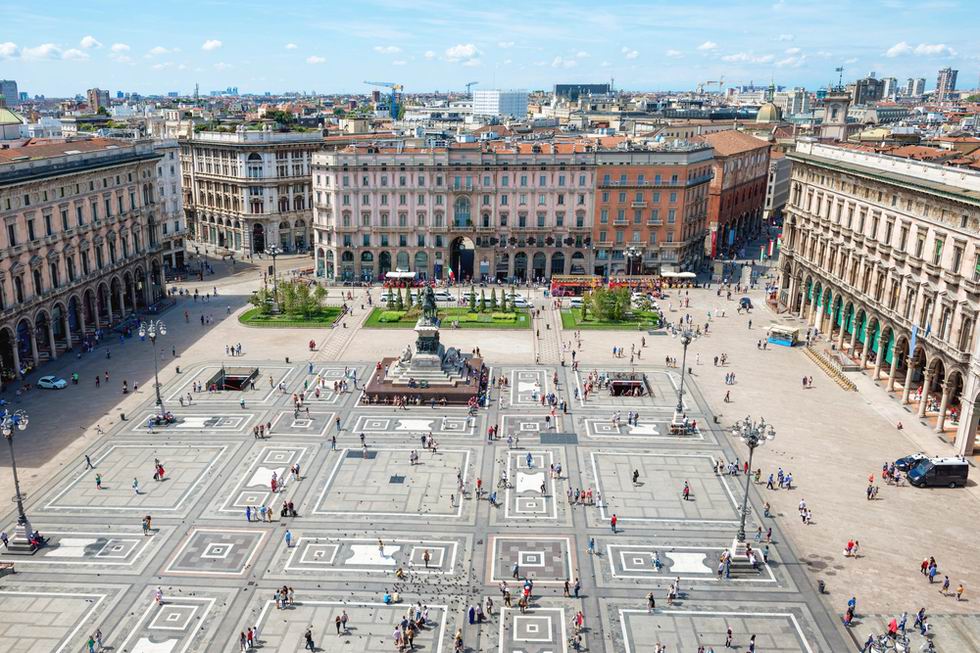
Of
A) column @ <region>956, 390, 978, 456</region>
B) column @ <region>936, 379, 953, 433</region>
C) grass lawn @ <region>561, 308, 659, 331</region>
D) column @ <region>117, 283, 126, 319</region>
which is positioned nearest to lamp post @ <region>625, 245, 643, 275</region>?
grass lawn @ <region>561, 308, 659, 331</region>

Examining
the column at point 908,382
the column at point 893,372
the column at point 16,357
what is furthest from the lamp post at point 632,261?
the column at point 16,357

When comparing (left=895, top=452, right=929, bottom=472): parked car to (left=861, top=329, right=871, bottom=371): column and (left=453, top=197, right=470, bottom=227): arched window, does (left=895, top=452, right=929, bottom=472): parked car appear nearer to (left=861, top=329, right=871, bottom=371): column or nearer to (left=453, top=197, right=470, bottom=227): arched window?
(left=861, top=329, right=871, bottom=371): column

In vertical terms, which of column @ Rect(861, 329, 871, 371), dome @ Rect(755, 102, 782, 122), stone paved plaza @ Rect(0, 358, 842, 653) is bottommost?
stone paved plaza @ Rect(0, 358, 842, 653)

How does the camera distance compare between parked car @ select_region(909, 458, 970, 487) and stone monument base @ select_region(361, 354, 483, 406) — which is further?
stone monument base @ select_region(361, 354, 483, 406)

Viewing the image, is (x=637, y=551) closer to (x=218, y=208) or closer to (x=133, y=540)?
(x=133, y=540)

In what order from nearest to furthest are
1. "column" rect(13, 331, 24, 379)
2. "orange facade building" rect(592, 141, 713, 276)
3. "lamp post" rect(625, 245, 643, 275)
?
"column" rect(13, 331, 24, 379)
"orange facade building" rect(592, 141, 713, 276)
"lamp post" rect(625, 245, 643, 275)
